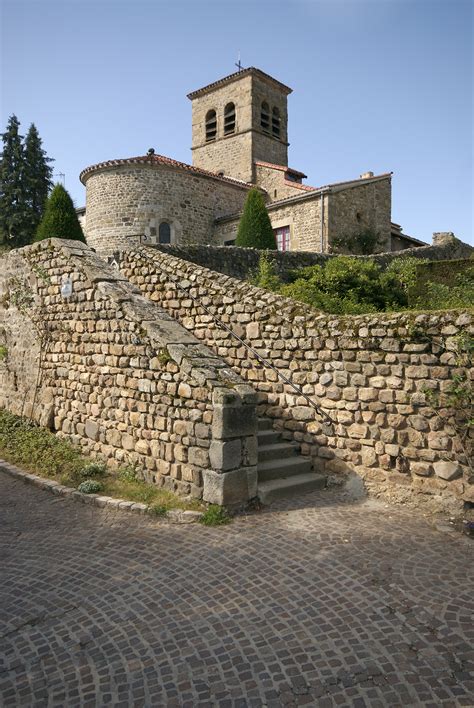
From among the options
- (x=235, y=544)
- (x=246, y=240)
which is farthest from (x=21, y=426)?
(x=246, y=240)

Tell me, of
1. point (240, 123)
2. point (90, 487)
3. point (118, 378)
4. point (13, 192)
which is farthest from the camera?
point (13, 192)

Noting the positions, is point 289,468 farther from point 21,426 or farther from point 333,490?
point 21,426

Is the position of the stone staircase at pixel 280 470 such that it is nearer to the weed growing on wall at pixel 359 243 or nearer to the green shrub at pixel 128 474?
the green shrub at pixel 128 474

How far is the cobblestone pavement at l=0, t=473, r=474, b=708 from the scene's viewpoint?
2928 mm

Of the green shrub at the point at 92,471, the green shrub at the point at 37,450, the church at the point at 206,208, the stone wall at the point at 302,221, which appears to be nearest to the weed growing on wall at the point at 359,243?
the church at the point at 206,208

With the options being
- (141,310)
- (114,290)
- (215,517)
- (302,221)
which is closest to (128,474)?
(215,517)

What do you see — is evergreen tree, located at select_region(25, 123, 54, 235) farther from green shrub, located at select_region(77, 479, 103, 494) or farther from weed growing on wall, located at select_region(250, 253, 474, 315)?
green shrub, located at select_region(77, 479, 103, 494)

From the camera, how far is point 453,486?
543 cm

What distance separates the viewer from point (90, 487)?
254 inches

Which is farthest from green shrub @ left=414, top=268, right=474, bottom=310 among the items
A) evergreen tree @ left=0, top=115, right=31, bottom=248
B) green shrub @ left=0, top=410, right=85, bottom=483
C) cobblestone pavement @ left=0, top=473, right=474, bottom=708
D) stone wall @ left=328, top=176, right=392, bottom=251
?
evergreen tree @ left=0, top=115, right=31, bottom=248

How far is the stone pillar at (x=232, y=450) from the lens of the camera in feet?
18.5

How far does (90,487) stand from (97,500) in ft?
1.06

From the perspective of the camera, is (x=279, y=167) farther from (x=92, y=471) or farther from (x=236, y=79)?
(x=92, y=471)

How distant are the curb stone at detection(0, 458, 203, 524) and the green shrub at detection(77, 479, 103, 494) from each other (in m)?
0.06
